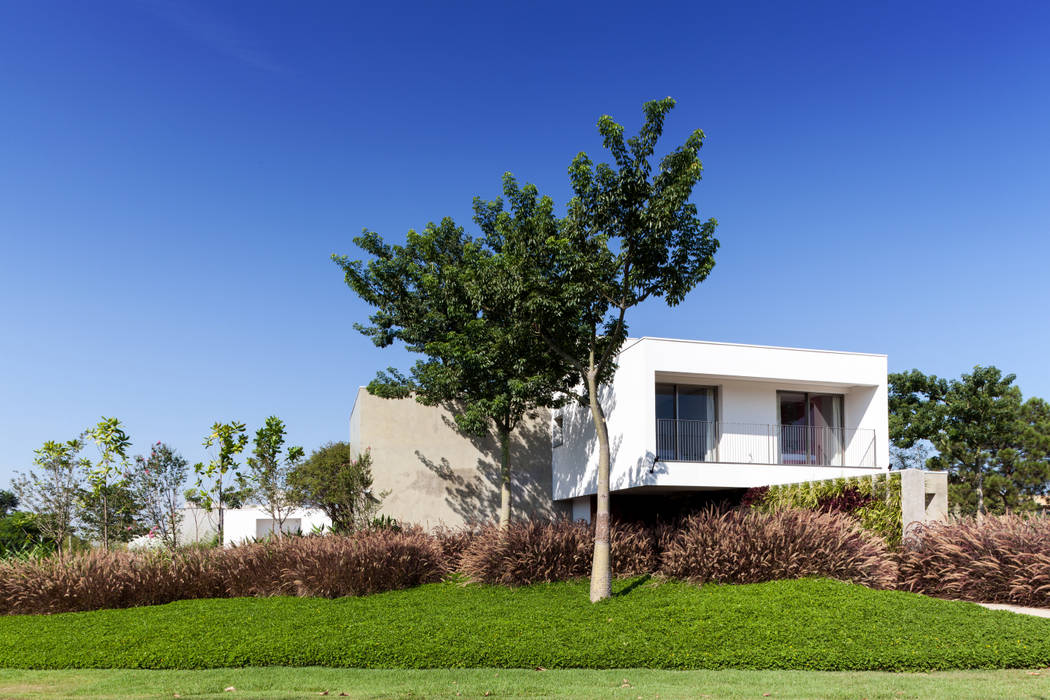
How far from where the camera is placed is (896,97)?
15656 mm

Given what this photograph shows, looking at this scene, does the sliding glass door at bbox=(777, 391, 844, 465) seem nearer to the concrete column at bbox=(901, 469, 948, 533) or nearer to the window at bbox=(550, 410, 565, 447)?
the concrete column at bbox=(901, 469, 948, 533)

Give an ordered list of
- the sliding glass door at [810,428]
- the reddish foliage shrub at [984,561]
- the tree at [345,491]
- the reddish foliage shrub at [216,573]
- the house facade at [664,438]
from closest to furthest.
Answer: the reddish foliage shrub at [984,561] < the reddish foliage shrub at [216,573] < the house facade at [664,438] < the sliding glass door at [810,428] < the tree at [345,491]

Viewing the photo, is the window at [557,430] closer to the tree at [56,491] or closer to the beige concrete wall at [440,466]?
the beige concrete wall at [440,466]

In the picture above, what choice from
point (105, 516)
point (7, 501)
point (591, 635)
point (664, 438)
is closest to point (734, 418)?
point (664, 438)

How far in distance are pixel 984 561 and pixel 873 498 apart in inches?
102

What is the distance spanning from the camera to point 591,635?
30.5ft

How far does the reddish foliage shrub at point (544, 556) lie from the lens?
14070mm

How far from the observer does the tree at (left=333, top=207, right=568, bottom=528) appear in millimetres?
17719

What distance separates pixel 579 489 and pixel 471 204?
8004 mm

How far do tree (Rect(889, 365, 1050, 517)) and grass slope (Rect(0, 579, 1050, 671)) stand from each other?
24.6 meters

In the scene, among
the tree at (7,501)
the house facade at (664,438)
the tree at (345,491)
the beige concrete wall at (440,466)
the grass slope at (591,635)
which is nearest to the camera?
the grass slope at (591,635)

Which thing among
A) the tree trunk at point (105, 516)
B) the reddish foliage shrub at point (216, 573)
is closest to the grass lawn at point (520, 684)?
the reddish foliage shrub at point (216, 573)

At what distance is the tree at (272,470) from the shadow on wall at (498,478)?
366cm

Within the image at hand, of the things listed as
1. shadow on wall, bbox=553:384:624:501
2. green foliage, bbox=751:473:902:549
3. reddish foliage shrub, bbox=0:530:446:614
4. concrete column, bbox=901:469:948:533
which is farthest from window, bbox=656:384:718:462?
reddish foliage shrub, bbox=0:530:446:614
